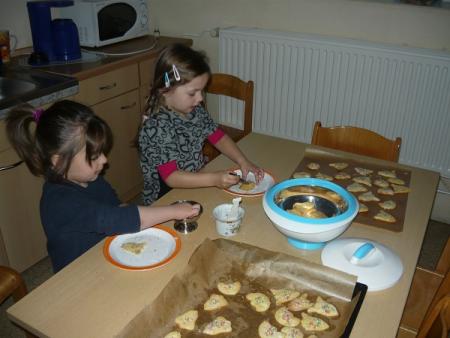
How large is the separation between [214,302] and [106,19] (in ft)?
7.04

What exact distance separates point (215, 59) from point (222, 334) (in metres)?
2.32

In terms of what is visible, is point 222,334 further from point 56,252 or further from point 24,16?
point 24,16

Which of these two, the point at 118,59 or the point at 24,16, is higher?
the point at 24,16

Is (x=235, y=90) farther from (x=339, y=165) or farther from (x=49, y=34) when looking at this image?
(x=49, y=34)

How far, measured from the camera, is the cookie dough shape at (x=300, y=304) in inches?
38.2

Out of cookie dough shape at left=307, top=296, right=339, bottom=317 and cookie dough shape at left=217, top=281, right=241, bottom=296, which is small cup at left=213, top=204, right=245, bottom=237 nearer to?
cookie dough shape at left=217, top=281, right=241, bottom=296

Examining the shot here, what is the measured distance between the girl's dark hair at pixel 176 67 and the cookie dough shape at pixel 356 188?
68 cm

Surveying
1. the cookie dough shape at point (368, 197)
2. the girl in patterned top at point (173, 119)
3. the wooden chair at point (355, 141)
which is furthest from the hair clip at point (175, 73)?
the cookie dough shape at point (368, 197)

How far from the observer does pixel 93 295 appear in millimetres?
982

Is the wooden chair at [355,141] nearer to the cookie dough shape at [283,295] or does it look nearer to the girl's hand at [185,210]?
the girl's hand at [185,210]

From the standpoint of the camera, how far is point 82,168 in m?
1.24

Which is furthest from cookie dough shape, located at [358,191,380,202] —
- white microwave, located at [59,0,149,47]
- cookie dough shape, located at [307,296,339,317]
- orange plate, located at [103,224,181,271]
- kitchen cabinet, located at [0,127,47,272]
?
white microwave, located at [59,0,149,47]

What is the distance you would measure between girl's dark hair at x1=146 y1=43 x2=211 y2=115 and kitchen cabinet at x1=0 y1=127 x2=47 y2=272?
761mm

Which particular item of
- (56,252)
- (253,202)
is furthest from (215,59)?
(56,252)
